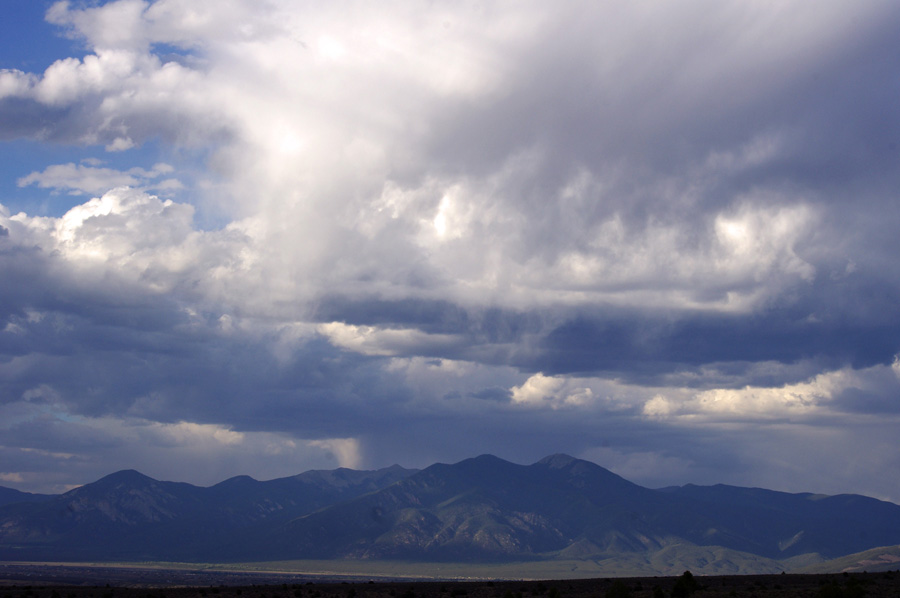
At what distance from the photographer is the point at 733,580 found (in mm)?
140625

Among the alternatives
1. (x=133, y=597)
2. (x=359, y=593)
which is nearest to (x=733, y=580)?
(x=359, y=593)

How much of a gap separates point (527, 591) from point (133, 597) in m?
54.2

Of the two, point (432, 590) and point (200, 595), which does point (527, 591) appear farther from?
point (200, 595)

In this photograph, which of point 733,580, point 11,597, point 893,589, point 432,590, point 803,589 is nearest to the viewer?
point 893,589

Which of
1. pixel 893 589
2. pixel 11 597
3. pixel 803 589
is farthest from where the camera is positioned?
pixel 11 597

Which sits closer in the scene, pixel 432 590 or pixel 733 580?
pixel 432 590

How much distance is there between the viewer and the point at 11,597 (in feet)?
389

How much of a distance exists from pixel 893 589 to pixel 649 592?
28886 mm

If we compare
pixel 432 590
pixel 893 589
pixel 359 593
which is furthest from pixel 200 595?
pixel 893 589

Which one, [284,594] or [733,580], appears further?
[733,580]

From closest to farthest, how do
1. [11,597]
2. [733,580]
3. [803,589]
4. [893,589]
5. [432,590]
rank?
[893,589]
[803,589]
[11,597]
[432,590]
[733,580]

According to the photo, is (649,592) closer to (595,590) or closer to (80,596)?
(595,590)

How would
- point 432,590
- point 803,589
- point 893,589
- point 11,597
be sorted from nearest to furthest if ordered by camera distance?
point 893,589
point 803,589
point 11,597
point 432,590

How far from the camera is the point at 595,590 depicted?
123 meters
